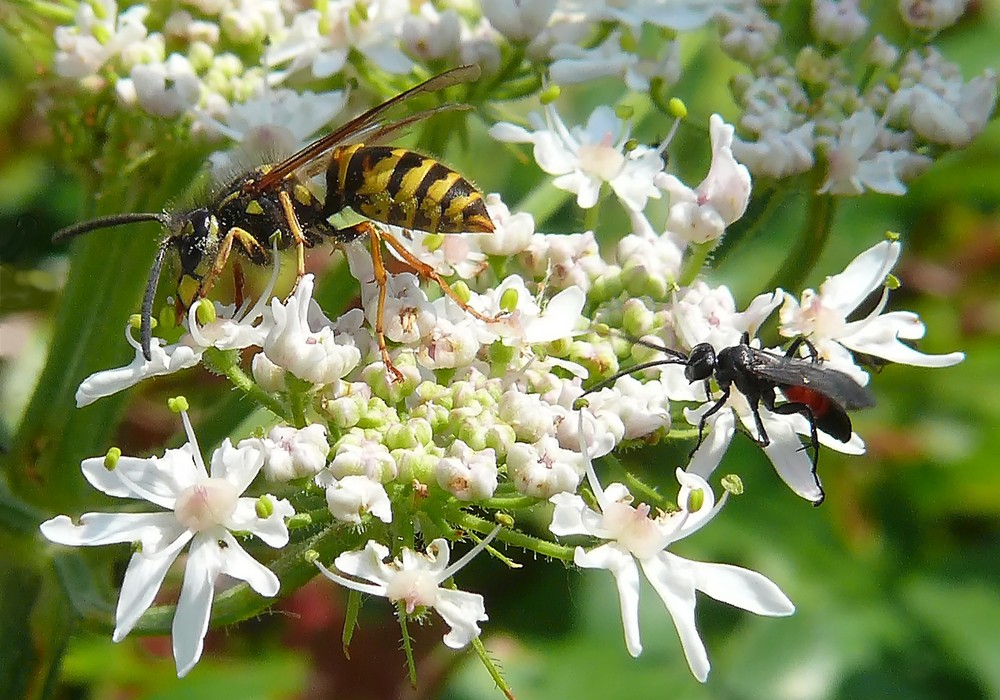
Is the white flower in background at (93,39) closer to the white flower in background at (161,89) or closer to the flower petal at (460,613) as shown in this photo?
the white flower in background at (161,89)

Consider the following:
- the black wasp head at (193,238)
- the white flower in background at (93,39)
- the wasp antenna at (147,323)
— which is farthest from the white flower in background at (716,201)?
the white flower in background at (93,39)

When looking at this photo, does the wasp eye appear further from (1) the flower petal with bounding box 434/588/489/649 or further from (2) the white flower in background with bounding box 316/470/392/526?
(1) the flower petal with bounding box 434/588/489/649

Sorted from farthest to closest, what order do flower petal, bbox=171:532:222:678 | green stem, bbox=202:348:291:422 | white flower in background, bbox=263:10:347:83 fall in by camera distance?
white flower in background, bbox=263:10:347:83, green stem, bbox=202:348:291:422, flower petal, bbox=171:532:222:678

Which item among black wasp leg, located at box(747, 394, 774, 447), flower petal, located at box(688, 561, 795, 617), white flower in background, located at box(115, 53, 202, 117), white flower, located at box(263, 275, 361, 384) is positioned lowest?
flower petal, located at box(688, 561, 795, 617)

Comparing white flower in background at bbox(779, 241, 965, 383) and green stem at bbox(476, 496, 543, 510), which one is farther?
white flower in background at bbox(779, 241, 965, 383)

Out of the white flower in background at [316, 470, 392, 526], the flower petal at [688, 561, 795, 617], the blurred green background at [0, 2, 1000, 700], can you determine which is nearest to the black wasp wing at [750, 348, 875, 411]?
the flower petal at [688, 561, 795, 617]

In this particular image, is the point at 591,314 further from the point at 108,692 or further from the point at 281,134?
the point at 108,692
